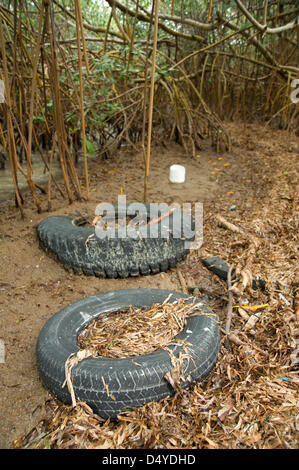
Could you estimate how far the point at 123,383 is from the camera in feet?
4.79

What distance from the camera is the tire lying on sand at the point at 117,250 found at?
2.50m

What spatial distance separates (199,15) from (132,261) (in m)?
6.47

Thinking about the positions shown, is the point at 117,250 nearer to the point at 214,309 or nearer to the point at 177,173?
the point at 214,309

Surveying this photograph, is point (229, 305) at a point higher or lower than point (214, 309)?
higher


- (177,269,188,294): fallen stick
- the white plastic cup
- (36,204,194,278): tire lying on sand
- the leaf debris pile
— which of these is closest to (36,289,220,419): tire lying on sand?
the leaf debris pile

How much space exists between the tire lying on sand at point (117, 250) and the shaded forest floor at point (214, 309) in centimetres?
8

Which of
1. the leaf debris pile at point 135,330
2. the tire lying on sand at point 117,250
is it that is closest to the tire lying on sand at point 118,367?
the leaf debris pile at point 135,330

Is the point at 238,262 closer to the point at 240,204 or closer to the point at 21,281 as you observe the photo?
the point at 240,204

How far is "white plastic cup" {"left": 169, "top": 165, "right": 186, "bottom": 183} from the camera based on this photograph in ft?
14.2

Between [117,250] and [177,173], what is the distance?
7.00 feet

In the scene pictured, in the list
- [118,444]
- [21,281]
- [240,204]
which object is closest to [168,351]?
[118,444]

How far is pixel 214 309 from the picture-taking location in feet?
7.23

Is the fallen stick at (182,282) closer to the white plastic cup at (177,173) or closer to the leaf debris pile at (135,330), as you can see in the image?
the leaf debris pile at (135,330)

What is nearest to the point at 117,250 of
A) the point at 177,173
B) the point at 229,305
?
the point at 229,305
